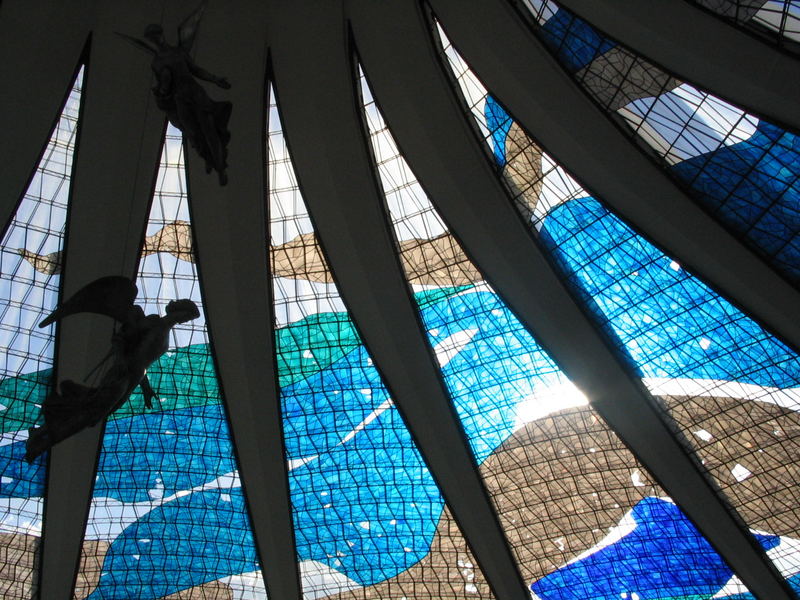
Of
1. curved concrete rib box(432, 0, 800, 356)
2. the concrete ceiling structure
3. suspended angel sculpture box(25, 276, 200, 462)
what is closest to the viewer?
suspended angel sculpture box(25, 276, 200, 462)

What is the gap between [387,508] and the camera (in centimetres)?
2461

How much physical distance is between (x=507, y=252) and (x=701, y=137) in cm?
512

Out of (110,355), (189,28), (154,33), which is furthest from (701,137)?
(110,355)

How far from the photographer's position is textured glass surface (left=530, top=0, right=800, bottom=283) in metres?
18.2

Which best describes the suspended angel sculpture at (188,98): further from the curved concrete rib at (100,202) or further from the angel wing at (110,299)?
the curved concrete rib at (100,202)

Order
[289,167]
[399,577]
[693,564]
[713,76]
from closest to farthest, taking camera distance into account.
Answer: [713,76], [289,167], [693,564], [399,577]

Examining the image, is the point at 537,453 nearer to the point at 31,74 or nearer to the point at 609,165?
the point at 609,165

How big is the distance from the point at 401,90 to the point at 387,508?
11419 mm

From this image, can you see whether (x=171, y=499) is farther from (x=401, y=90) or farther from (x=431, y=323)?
(x=401, y=90)

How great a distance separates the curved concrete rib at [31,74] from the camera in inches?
741

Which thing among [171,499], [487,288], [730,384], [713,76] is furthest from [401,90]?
[171,499]

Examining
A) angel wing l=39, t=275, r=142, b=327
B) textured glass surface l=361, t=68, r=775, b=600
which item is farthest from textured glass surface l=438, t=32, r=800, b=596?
angel wing l=39, t=275, r=142, b=327

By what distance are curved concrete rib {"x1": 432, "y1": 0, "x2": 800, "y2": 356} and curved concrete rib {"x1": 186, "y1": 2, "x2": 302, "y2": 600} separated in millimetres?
4622

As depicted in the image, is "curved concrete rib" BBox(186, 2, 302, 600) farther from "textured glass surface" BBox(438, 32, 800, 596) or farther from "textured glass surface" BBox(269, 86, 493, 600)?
"textured glass surface" BBox(438, 32, 800, 596)
